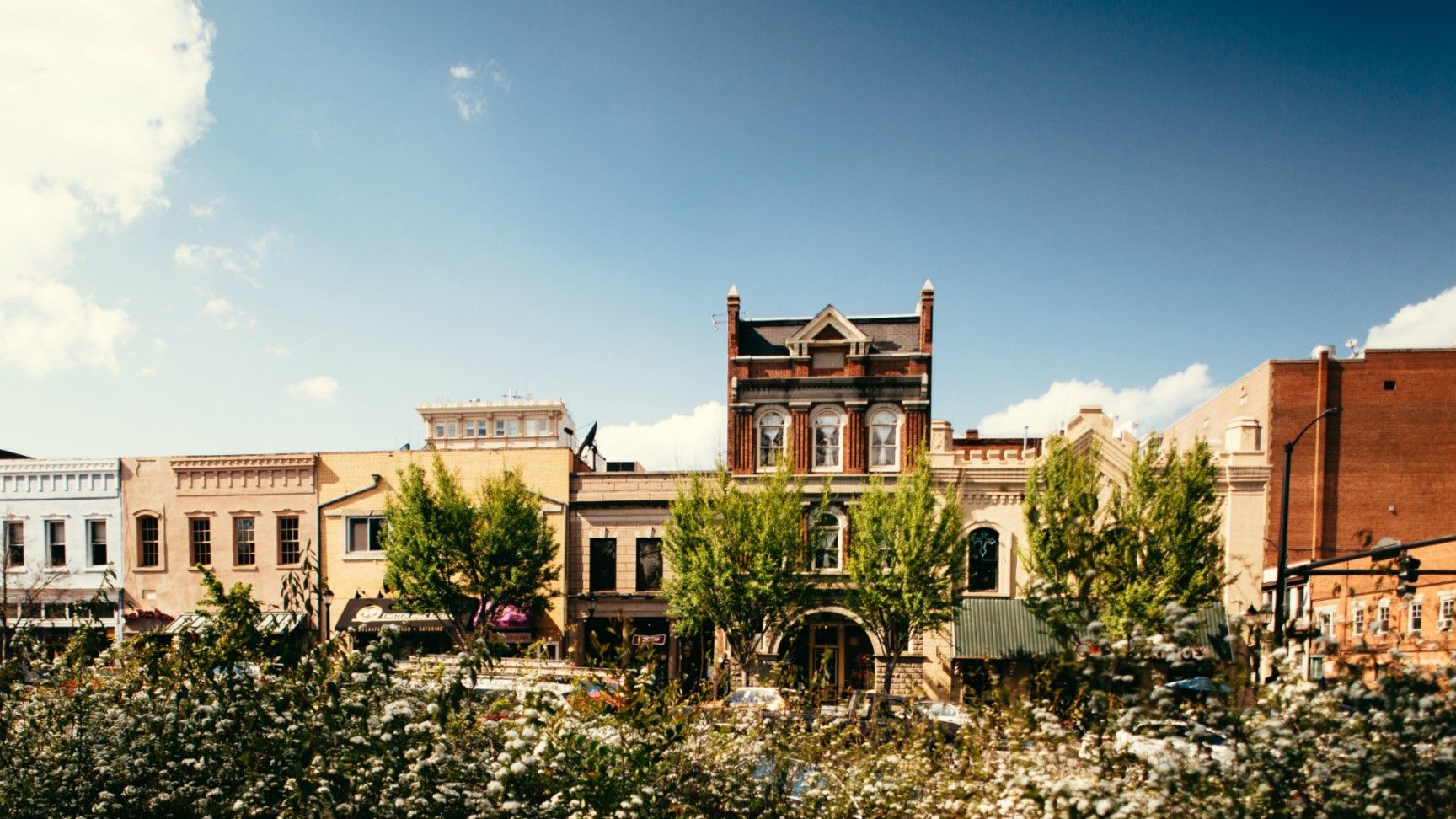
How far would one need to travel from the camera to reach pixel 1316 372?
89.4ft

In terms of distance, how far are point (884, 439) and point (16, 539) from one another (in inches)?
1221

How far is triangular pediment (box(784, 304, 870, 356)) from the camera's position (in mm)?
22734

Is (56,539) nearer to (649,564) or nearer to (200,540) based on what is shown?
(200,540)

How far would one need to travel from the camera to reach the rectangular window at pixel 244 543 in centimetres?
2427

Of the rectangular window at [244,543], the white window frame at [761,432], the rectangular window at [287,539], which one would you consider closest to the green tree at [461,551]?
the rectangular window at [287,539]

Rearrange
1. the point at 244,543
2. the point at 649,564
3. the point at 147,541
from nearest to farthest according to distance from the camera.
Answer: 1. the point at 649,564
2. the point at 244,543
3. the point at 147,541

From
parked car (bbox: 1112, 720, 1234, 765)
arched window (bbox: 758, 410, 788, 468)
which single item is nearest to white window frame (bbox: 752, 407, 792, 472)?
arched window (bbox: 758, 410, 788, 468)

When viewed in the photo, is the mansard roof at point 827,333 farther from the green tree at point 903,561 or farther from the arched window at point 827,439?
the green tree at point 903,561

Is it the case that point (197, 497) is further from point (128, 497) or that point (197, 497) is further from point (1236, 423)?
point (1236, 423)

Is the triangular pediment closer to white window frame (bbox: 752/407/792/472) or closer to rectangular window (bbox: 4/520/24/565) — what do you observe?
white window frame (bbox: 752/407/792/472)

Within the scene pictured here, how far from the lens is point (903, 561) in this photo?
1877 centimetres

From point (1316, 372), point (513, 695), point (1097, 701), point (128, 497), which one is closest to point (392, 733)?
point (513, 695)

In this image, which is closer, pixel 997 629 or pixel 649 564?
pixel 997 629

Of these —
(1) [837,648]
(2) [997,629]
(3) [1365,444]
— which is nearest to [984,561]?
(2) [997,629]
